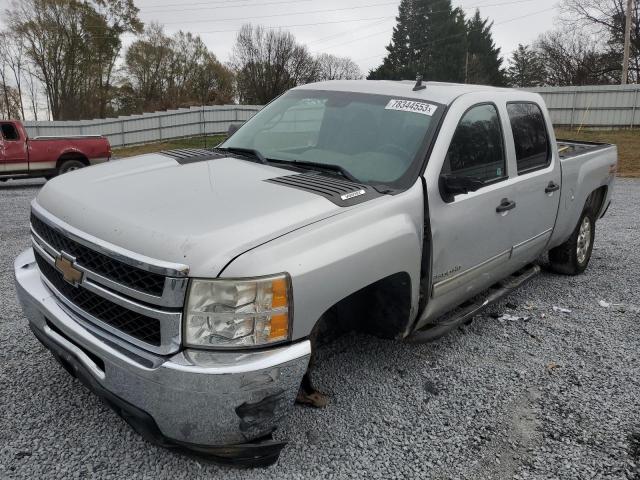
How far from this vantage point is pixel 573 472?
97.2 inches

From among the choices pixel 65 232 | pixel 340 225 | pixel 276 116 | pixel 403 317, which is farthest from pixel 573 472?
pixel 276 116

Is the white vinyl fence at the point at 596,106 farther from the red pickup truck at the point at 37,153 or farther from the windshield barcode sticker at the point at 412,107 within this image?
the windshield barcode sticker at the point at 412,107

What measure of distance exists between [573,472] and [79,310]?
7.96 ft

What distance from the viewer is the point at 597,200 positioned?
5.59 m

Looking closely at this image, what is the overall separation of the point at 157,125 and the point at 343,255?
96.3 ft

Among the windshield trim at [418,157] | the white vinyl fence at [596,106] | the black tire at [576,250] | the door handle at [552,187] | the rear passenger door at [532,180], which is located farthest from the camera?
the white vinyl fence at [596,106]

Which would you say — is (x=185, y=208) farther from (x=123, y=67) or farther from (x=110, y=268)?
(x=123, y=67)

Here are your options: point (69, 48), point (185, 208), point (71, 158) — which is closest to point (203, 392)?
point (185, 208)

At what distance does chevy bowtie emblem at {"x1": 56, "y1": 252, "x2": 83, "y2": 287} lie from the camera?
2350mm

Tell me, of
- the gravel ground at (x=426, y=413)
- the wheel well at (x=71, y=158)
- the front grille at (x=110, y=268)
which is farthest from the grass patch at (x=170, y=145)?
the front grille at (x=110, y=268)

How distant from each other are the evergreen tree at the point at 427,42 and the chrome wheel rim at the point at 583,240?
164 ft

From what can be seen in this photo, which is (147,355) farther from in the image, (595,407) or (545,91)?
(545,91)

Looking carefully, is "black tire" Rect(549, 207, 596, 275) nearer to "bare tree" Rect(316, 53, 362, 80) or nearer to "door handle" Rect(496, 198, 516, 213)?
"door handle" Rect(496, 198, 516, 213)

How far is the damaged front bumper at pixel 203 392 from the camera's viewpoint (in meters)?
1.99
